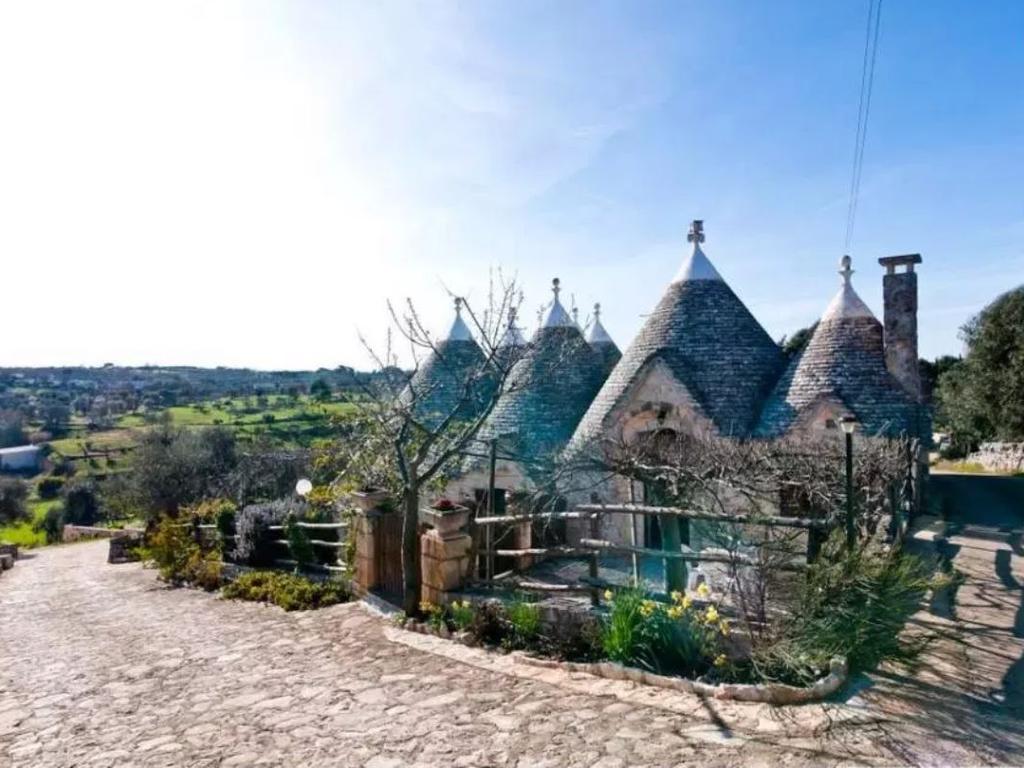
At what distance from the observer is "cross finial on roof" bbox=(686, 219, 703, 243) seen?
46.0ft

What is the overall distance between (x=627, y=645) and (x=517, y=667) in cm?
93

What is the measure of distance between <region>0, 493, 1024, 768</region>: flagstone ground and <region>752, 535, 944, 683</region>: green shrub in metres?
0.26

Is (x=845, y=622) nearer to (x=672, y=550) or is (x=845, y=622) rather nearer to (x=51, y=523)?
(x=672, y=550)

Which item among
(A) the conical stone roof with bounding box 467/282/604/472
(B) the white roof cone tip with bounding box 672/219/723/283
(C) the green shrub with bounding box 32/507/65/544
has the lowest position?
(C) the green shrub with bounding box 32/507/65/544

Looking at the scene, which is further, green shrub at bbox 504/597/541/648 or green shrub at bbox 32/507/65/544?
green shrub at bbox 32/507/65/544

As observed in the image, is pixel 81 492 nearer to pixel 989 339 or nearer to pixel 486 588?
pixel 486 588

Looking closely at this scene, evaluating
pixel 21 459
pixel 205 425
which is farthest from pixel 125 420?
pixel 205 425

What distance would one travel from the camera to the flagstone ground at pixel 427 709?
393cm

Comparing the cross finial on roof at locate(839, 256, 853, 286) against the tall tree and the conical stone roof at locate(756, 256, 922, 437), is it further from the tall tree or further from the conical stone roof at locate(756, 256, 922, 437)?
the tall tree

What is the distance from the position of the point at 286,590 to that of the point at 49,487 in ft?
140

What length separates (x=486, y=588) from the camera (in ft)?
23.6

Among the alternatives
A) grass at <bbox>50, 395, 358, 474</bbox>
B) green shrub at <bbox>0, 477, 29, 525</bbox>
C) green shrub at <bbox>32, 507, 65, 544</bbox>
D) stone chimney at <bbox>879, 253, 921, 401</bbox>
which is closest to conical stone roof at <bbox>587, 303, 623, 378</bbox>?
stone chimney at <bbox>879, 253, 921, 401</bbox>

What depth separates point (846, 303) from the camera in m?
12.8

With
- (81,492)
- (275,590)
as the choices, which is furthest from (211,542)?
(81,492)
